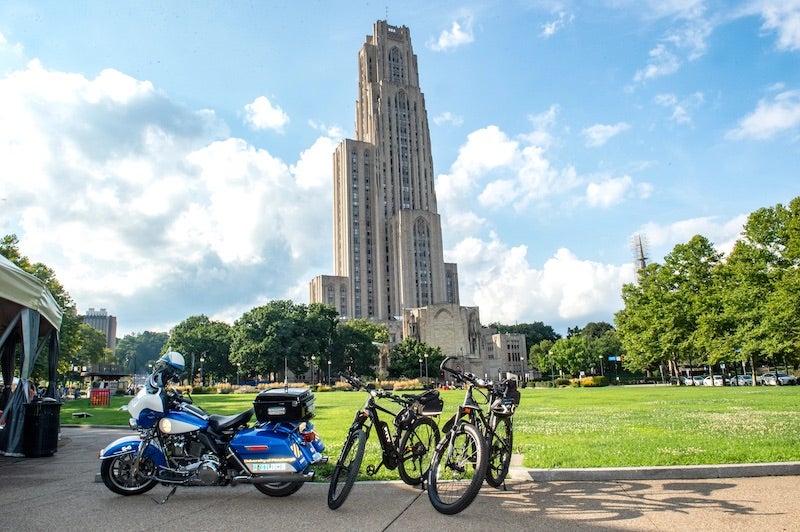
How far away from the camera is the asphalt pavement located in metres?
5.22

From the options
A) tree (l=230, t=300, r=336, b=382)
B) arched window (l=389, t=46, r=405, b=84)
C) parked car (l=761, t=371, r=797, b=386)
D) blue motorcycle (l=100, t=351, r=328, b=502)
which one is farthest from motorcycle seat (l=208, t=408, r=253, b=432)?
arched window (l=389, t=46, r=405, b=84)

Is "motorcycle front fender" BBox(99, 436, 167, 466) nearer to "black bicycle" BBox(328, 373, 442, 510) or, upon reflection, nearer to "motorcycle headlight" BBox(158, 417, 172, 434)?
"motorcycle headlight" BBox(158, 417, 172, 434)

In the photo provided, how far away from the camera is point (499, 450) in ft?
22.2

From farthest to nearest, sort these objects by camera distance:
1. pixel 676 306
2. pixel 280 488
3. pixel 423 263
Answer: pixel 423 263
pixel 676 306
pixel 280 488

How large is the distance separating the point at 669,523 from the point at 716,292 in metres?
46.3

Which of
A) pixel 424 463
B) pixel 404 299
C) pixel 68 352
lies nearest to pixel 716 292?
pixel 424 463

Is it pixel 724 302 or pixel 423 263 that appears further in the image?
pixel 423 263

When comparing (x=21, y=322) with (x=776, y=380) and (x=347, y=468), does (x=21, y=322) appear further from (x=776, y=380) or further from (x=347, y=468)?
(x=776, y=380)

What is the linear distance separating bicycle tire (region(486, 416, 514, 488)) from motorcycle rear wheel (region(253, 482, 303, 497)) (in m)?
2.30

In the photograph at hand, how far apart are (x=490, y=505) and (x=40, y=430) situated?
9680 mm

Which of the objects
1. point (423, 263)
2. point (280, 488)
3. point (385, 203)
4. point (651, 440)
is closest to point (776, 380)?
point (651, 440)

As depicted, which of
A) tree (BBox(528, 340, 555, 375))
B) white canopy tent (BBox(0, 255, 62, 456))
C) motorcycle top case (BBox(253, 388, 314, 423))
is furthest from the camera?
tree (BBox(528, 340, 555, 375))

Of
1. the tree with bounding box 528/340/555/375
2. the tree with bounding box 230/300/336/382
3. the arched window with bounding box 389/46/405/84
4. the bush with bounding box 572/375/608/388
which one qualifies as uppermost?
the arched window with bounding box 389/46/405/84

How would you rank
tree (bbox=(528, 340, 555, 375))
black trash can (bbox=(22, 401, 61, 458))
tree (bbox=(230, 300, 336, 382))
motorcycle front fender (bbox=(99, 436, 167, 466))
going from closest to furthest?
motorcycle front fender (bbox=(99, 436, 167, 466))
black trash can (bbox=(22, 401, 61, 458))
tree (bbox=(230, 300, 336, 382))
tree (bbox=(528, 340, 555, 375))
